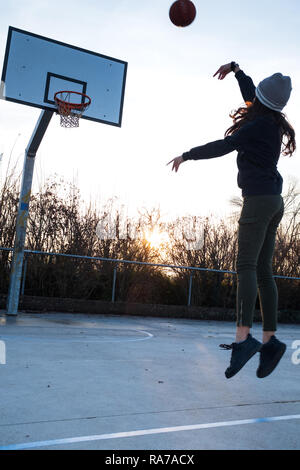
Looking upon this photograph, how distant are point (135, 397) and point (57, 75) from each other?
6.22 meters

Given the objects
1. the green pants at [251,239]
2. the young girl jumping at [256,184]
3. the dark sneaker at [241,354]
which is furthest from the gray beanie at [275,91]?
the dark sneaker at [241,354]

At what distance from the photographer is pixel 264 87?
8.78ft

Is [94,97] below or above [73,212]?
above

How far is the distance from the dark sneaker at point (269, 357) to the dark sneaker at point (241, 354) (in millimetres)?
109

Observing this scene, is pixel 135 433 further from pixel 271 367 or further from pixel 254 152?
pixel 254 152

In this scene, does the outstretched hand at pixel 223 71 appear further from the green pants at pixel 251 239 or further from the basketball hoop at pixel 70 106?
the basketball hoop at pixel 70 106

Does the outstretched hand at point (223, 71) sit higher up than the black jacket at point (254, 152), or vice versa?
the outstretched hand at point (223, 71)

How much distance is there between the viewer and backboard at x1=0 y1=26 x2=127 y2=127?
759 centimetres

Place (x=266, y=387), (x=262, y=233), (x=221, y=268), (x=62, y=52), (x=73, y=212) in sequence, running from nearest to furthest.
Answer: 1. (x=262, y=233)
2. (x=266, y=387)
3. (x=62, y=52)
4. (x=73, y=212)
5. (x=221, y=268)

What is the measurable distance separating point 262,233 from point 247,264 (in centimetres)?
19

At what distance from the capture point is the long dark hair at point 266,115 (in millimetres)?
2709

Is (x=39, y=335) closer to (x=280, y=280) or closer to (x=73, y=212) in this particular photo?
(x=73, y=212)

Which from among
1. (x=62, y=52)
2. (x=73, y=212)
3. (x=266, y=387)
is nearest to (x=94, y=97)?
(x=62, y=52)

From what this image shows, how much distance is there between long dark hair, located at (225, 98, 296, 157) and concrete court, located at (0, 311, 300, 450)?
166cm
